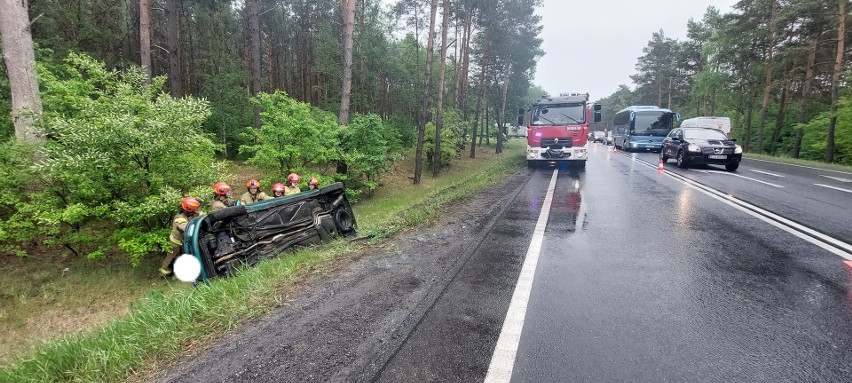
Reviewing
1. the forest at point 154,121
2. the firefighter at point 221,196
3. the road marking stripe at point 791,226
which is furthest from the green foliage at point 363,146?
the road marking stripe at point 791,226

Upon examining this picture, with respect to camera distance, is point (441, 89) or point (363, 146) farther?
point (441, 89)

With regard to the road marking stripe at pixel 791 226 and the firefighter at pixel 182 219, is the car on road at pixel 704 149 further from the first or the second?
the firefighter at pixel 182 219

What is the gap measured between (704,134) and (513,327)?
640 inches

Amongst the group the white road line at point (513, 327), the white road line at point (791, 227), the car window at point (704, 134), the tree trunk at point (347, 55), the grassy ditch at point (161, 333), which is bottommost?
the grassy ditch at point (161, 333)

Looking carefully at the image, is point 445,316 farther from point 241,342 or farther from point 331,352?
point 241,342

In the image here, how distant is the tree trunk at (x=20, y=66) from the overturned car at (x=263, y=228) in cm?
538

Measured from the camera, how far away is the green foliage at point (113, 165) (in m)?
6.12

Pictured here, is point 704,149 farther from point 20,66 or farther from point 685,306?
point 20,66

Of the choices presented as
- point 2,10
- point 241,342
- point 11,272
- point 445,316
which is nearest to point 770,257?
point 445,316

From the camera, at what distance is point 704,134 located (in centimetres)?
1442

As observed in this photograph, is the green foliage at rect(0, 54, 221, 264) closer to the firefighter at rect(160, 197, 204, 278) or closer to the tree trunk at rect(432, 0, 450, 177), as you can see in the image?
the firefighter at rect(160, 197, 204, 278)

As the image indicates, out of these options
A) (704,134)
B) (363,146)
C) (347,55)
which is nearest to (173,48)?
(347,55)

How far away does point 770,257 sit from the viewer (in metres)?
4.39

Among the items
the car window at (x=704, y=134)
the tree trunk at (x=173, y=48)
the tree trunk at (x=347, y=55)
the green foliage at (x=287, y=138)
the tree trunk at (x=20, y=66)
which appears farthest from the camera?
the tree trunk at (x=173, y=48)
